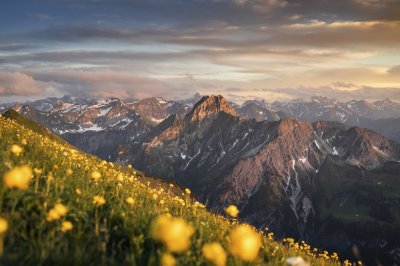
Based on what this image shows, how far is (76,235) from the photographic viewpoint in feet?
23.6

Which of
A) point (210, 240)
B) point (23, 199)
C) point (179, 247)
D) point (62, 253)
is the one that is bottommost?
point (210, 240)

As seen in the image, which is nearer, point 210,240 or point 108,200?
point 210,240

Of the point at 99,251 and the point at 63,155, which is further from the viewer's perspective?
the point at 63,155

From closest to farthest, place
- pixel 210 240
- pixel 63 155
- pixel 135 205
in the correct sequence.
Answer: pixel 210 240
pixel 135 205
pixel 63 155

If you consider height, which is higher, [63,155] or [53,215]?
[53,215]

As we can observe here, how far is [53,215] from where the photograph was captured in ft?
20.8

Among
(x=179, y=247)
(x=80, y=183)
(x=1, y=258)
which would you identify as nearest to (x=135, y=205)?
(x=80, y=183)

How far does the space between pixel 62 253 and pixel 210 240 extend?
9.69 ft

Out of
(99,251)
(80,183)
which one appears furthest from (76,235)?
(80,183)

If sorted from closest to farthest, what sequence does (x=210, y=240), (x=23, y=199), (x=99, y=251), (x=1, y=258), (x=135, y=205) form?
1. (x=1, y=258)
2. (x=99, y=251)
3. (x=23, y=199)
4. (x=210, y=240)
5. (x=135, y=205)

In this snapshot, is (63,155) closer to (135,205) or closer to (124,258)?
(135,205)

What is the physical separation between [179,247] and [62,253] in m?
2.68

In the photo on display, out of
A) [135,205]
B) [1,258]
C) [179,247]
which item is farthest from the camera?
[135,205]

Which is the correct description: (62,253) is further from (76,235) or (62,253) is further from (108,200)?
(108,200)
